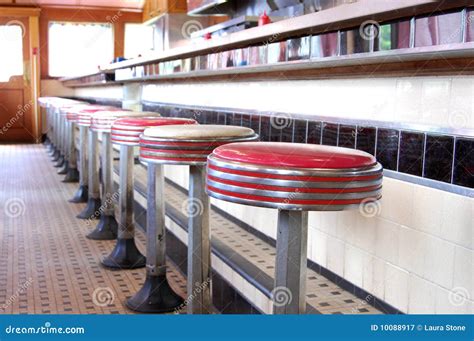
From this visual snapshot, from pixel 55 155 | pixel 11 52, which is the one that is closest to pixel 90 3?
pixel 11 52

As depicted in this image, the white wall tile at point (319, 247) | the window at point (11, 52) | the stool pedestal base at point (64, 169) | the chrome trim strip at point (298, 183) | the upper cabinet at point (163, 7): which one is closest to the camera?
the chrome trim strip at point (298, 183)

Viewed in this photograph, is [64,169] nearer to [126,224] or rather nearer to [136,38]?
[126,224]

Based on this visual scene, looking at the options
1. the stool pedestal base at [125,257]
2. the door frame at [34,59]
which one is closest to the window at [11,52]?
the door frame at [34,59]

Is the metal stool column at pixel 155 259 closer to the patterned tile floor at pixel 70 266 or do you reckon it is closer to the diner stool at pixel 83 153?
the patterned tile floor at pixel 70 266

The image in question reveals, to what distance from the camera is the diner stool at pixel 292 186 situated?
4.58 feet

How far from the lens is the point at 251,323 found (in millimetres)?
1394

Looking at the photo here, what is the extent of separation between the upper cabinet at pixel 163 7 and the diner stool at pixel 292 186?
9099 mm

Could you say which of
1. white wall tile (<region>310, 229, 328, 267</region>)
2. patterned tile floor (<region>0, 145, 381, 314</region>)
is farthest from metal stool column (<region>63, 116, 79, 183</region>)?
white wall tile (<region>310, 229, 328, 267</region>)

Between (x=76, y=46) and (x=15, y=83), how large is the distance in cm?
153

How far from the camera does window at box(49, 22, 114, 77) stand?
12328 millimetres

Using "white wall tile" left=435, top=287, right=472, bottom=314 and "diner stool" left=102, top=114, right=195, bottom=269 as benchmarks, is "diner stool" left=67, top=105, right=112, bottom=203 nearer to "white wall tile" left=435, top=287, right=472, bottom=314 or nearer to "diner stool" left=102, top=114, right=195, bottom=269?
"diner stool" left=102, top=114, right=195, bottom=269

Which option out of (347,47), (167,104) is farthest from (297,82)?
(167,104)

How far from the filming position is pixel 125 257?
3.55 m

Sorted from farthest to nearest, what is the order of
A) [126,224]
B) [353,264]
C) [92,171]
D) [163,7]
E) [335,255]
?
[163,7] < [92,171] < [126,224] < [335,255] < [353,264]
